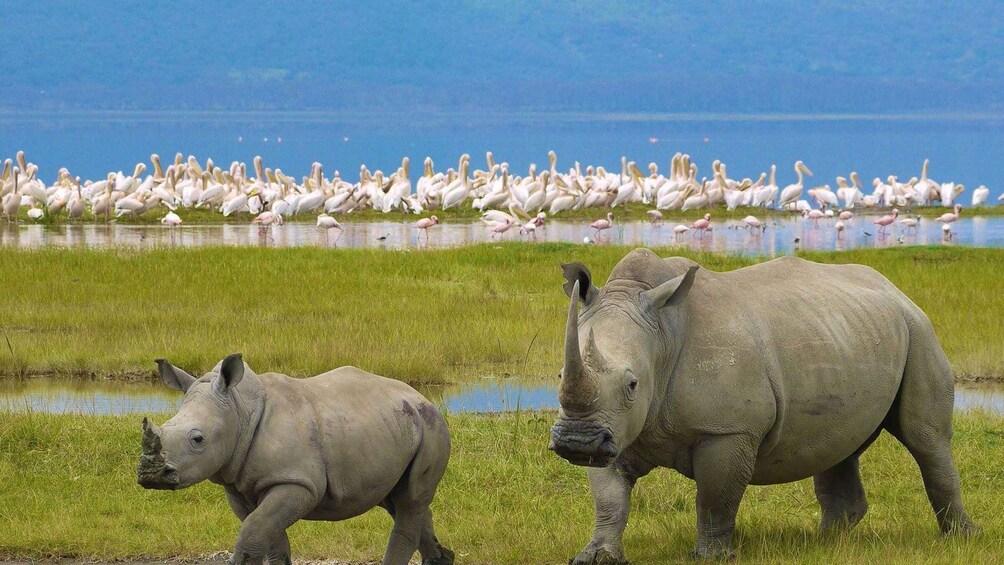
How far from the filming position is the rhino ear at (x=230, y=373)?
555cm

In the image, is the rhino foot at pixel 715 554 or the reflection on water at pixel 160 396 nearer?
the rhino foot at pixel 715 554

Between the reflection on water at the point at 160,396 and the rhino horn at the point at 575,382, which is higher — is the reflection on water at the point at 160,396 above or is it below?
below

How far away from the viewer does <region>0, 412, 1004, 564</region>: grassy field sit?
279 inches

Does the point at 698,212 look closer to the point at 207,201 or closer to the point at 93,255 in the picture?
the point at 207,201

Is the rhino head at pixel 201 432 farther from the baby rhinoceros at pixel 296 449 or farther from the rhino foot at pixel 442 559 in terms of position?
the rhino foot at pixel 442 559

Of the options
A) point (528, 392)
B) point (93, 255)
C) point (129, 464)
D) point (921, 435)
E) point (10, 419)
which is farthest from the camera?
point (93, 255)

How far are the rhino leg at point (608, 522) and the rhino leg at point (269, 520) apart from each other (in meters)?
1.33

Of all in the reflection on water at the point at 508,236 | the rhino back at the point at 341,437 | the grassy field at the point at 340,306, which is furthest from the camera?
the reflection on water at the point at 508,236

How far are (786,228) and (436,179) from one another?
36.9 feet

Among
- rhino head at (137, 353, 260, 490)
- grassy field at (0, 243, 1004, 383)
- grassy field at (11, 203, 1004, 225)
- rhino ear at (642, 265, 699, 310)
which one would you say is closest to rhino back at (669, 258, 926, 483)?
rhino ear at (642, 265, 699, 310)

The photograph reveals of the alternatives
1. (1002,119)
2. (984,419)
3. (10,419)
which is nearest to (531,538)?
(10,419)

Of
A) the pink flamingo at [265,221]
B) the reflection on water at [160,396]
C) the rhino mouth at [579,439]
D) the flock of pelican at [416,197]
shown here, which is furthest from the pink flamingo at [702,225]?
the rhino mouth at [579,439]

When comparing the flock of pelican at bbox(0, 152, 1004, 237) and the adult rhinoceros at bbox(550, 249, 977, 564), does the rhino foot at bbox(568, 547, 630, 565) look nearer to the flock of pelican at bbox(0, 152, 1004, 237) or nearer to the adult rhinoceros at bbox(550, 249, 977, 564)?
the adult rhinoceros at bbox(550, 249, 977, 564)

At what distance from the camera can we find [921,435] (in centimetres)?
721
